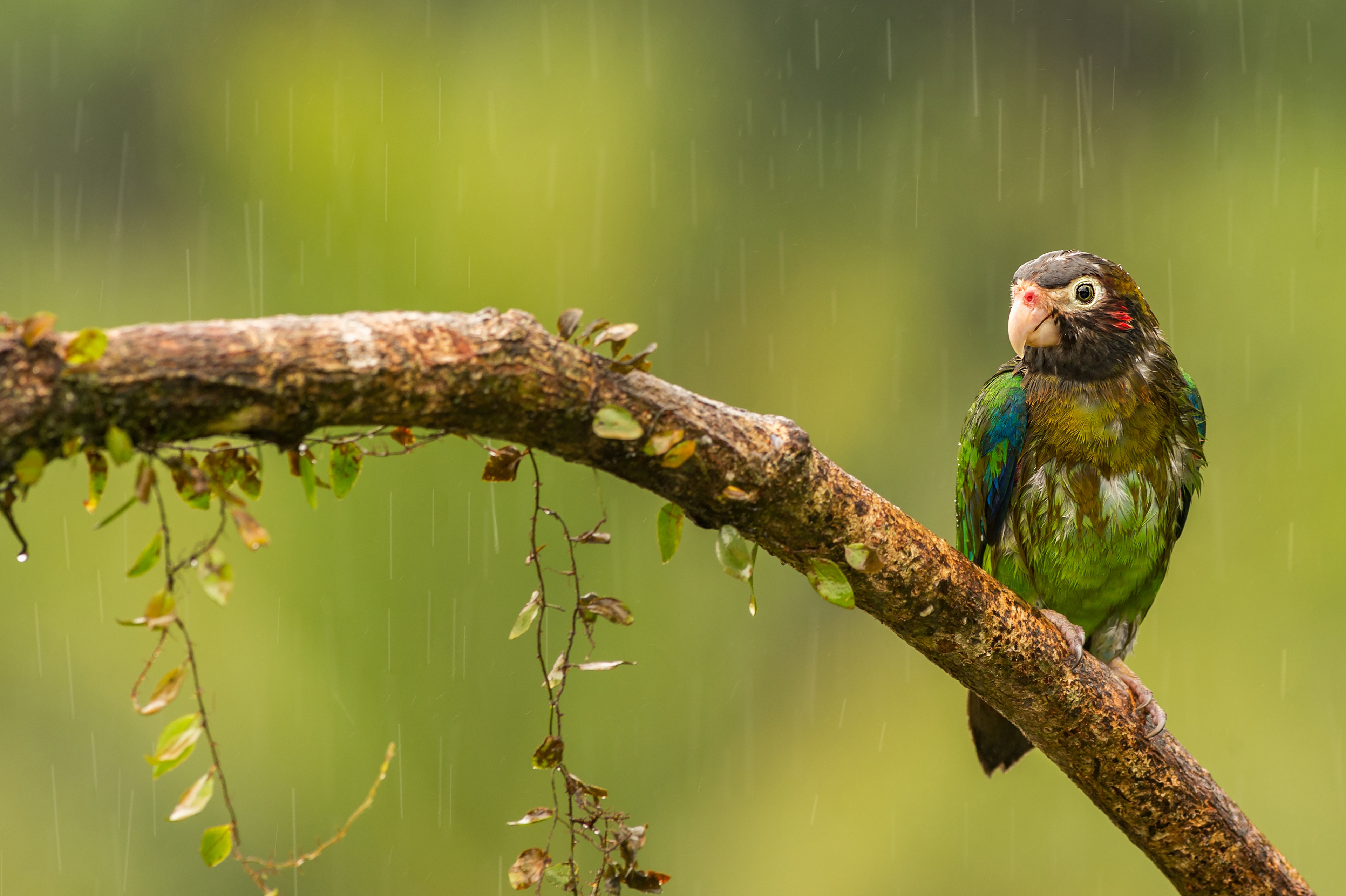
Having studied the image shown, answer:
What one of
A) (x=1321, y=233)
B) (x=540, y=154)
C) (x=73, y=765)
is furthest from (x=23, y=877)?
(x=1321, y=233)

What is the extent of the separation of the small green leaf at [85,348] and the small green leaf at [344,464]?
0.41 meters

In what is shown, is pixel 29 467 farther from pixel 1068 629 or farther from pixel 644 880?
pixel 1068 629

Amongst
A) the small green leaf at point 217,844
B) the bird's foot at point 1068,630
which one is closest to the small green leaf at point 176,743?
the small green leaf at point 217,844

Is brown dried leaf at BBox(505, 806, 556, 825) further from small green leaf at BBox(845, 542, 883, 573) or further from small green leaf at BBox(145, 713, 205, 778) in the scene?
small green leaf at BBox(845, 542, 883, 573)

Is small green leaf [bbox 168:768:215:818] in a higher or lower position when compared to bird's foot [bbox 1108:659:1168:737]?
higher

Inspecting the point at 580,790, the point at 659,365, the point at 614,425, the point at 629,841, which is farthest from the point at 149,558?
the point at 659,365

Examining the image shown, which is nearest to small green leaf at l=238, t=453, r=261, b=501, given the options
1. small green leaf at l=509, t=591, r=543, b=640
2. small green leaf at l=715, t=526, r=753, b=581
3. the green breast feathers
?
small green leaf at l=509, t=591, r=543, b=640

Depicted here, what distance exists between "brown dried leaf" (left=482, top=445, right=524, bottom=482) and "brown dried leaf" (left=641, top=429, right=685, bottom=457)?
220 millimetres

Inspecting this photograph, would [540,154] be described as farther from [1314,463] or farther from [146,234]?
[1314,463]

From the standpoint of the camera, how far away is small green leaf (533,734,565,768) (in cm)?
168

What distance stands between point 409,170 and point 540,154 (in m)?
0.91

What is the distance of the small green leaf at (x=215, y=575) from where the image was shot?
135 cm

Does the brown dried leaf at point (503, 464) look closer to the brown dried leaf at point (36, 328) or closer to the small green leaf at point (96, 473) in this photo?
the small green leaf at point (96, 473)

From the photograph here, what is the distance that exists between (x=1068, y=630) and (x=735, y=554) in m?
1.21
